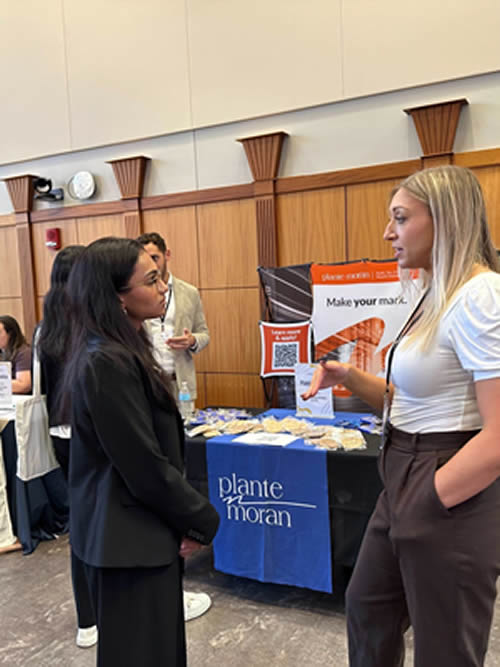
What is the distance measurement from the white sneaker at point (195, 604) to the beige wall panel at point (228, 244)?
102 inches

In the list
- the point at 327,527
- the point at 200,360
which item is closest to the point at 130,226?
the point at 200,360

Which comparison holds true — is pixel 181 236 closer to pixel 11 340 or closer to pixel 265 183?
pixel 265 183

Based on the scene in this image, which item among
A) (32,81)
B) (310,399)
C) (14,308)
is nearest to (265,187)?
(310,399)

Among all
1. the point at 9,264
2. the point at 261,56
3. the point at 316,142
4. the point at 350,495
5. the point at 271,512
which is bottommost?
the point at 271,512

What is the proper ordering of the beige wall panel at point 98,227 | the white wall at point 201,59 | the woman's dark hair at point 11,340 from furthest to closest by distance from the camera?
the beige wall panel at point 98,227 < the white wall at point 201,59 < the woman's dark hair at point 11,340

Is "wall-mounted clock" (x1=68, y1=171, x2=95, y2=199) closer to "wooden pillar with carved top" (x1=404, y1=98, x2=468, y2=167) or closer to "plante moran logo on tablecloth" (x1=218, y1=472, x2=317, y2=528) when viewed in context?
"wooden pillar with carved top" (x1=404, y1=98, x2=468, y2=167)

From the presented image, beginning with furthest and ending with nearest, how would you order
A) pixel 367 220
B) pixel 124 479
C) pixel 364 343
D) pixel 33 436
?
pixel 367 220 < pixel 364 343 < pixel 33 436 < pixel 124 479

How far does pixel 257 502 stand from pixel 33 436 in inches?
51.2

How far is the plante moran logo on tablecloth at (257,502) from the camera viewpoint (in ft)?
7.63

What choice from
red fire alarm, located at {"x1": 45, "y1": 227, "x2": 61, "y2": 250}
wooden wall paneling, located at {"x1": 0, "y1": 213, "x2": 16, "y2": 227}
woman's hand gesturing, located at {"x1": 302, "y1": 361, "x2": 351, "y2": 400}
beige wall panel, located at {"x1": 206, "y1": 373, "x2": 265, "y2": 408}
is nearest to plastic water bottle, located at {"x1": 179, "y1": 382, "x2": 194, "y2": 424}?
beige wall panel, located at {"x1": 206, "y1": 373, "x2": 265, "y2": 408}

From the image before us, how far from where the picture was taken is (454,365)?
3.55 feet

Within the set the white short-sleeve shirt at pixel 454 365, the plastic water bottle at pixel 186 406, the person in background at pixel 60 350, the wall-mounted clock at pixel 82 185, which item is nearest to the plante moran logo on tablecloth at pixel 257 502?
the plastic water bottle at pixel 186 406

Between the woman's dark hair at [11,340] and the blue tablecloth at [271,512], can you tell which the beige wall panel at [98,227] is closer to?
the woman's dark hair at [11,340]

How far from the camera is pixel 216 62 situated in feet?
14.4
